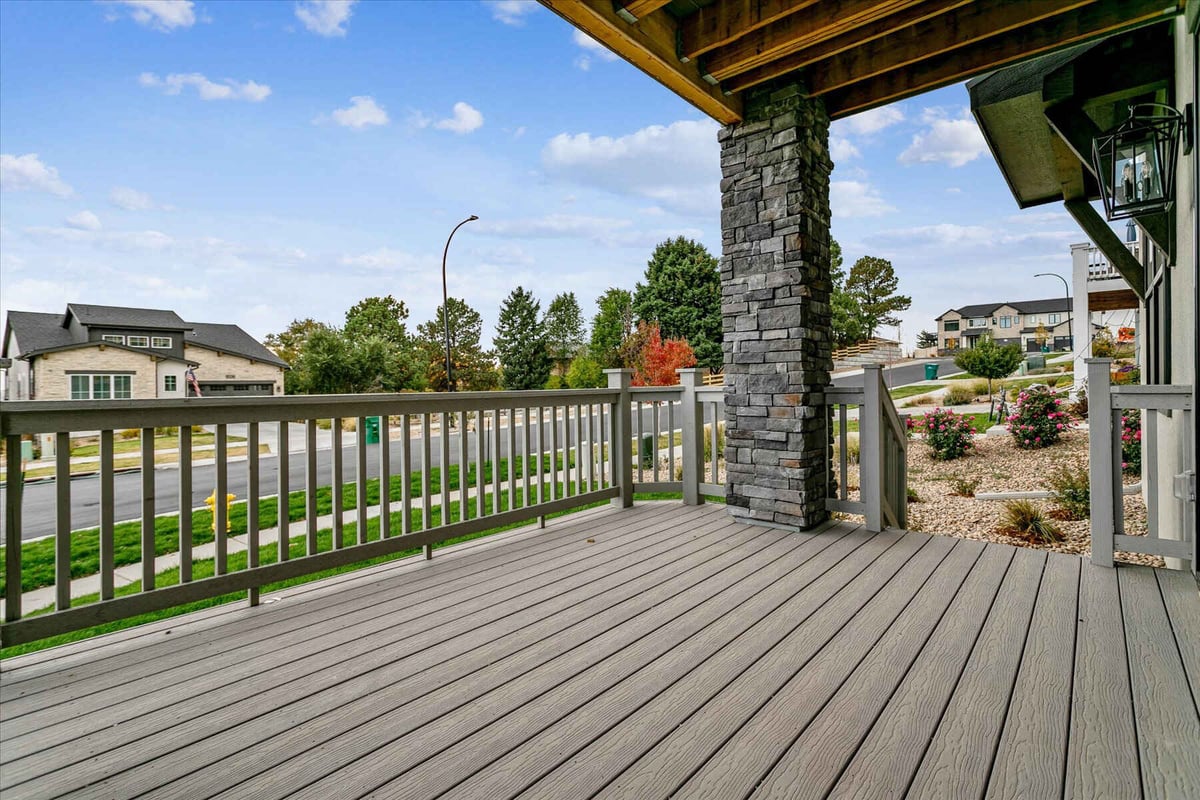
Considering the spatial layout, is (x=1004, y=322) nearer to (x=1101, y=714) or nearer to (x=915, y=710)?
(x=1101, y=714)

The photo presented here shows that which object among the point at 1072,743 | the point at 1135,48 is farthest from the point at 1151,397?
the point at 1135,48

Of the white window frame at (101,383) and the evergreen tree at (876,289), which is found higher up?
the evergreen tree at (876,289)

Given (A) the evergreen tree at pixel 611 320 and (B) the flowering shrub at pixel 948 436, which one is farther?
(A) the evergreen tree at pixel 611 320

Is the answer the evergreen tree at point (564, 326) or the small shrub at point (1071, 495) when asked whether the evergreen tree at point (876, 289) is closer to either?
the evergreen tree at point (564, 326)

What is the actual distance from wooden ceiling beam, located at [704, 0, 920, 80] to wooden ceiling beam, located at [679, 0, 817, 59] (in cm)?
12

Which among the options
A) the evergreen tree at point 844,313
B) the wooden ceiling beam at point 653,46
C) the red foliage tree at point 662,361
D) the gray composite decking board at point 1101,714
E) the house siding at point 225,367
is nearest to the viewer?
the gray composite decking board at point 1101,714

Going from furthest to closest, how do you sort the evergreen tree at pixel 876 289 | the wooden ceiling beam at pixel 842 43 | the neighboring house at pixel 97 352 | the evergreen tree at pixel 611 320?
the evergreen tree at pixel 876 289, the evergreen tree at pixel 611 320, the neighboring house at pixel 97 352, the wooden ceiling beam at pixel 842 43

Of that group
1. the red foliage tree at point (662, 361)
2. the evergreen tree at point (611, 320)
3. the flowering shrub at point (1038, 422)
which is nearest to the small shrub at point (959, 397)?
the flowering shrub at point (1038, 422)

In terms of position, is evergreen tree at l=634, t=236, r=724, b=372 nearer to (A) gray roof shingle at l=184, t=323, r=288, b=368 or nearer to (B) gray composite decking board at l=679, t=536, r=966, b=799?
(A) gray roof shingle at l=184, t=323, r=288, b=368

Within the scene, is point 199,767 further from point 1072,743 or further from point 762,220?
point 762,220

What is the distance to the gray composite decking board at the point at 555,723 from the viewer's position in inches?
49.6

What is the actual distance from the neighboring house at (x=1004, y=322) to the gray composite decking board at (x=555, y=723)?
34.2 metres

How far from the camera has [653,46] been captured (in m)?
2.79

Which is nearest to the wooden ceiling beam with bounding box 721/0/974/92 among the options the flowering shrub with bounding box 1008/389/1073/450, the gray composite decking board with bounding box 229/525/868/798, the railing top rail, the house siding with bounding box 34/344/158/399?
the railing top rail
